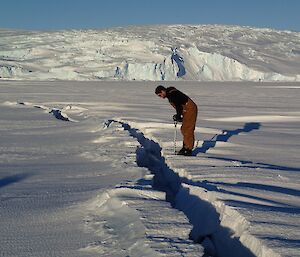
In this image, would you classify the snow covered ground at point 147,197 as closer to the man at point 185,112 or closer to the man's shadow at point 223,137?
the man's shadow at point 223,137

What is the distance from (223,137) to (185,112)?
203 centimetres

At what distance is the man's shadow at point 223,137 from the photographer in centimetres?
638

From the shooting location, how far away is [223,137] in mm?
7605

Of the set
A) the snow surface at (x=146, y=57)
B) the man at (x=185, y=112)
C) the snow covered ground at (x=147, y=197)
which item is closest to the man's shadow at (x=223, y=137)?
the snow covered ground at (x=147, y=197)

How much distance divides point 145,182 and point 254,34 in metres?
78.2

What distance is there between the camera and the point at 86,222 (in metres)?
3.20

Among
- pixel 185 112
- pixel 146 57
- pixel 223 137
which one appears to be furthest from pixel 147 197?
pixel 146 57

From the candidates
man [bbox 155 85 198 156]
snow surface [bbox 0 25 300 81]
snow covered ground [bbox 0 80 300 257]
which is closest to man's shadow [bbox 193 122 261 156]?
snow covered ground [bbox 0 80 300 257]

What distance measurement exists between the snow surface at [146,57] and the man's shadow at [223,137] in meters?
43.7

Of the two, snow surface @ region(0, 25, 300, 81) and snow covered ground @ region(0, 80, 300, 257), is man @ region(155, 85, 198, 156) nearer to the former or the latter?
snow covered ground @ region(0, 80, 300, 257)

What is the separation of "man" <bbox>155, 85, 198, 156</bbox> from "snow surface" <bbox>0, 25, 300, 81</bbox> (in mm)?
47079

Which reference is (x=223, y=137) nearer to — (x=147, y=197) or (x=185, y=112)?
(x=185, y=112)

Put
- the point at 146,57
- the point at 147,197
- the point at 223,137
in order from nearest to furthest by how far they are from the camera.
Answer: the point at 147,197
the point at 223,137
the point at 146,57

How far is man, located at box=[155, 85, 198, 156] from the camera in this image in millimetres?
5641
